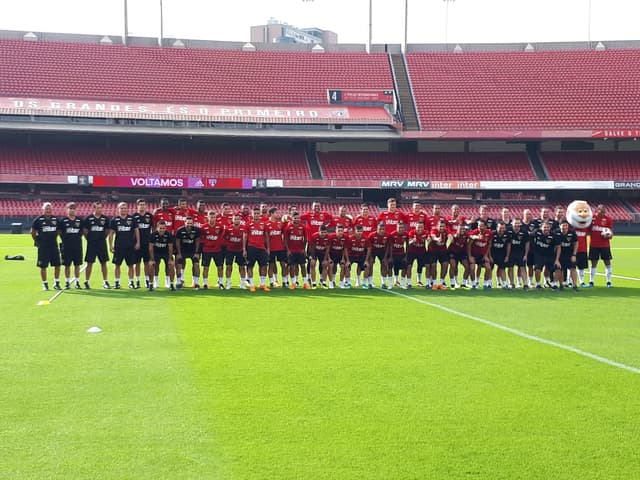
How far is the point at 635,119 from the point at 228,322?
3966 centimetres

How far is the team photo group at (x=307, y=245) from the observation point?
571 inches

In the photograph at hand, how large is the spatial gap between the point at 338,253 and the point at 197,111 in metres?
29.0

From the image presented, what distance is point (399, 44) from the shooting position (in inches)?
2063

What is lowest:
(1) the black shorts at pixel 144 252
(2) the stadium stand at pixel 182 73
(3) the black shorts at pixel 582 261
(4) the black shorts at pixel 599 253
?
(3) the black shorts at pixel 582 261

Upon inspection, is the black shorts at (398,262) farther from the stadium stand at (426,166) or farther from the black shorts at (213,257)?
the stadium stand at (426,166)

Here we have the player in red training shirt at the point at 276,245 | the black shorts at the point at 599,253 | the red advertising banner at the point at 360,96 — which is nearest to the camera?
the player in red training shirt at the point at 276,245

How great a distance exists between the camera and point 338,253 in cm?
1524

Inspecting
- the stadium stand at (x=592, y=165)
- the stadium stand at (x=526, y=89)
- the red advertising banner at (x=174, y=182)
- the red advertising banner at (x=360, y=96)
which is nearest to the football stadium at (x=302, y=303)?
the red advertising banner at (x=174, y=182)

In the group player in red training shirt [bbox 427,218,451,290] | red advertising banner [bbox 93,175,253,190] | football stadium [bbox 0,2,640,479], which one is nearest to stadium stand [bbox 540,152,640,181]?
football stadium [bbox 0,2,640,479]

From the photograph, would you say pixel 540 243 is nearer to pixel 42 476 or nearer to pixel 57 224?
pixel 57 224

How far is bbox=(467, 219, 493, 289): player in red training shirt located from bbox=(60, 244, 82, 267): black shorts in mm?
8177

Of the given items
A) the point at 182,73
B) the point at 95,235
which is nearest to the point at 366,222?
A: the point at 95,235

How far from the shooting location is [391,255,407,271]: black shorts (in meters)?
15.2

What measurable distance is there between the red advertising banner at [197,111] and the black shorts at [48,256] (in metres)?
27.9
